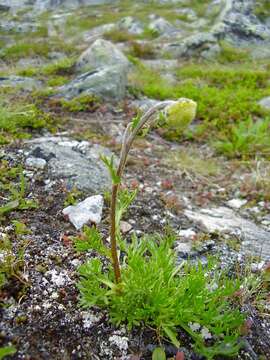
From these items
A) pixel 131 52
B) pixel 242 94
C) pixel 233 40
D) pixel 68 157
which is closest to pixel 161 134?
pixel 68 157

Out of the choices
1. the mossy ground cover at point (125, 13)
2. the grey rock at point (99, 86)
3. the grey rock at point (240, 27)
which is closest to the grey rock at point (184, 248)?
the grey rock at point (99, 86)

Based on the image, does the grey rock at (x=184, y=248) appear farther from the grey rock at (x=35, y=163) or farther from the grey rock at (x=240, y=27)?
the grey rock at (x=240, y=27)

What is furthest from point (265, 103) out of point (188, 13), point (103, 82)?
point (188, 13)

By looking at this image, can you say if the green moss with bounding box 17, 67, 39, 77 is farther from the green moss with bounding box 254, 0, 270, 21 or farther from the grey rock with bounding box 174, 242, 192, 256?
the green moss with bounding box 254, 0, 270, 21

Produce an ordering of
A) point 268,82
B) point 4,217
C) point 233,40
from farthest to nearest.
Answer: point 233,40 < point 268,82 < point 4,217

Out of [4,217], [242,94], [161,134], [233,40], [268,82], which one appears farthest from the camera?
[233,40]

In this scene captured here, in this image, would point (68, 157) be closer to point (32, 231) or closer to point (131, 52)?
point (32, 231)

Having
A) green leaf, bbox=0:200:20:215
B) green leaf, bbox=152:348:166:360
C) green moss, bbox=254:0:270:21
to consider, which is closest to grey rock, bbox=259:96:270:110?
green leaf, bbox=0:200:20:215
